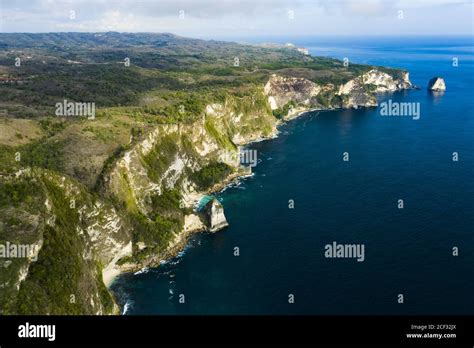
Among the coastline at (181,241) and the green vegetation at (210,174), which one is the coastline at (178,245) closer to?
the coastline at (181,241)

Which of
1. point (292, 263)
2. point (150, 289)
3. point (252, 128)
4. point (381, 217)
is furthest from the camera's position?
point (252, 128)

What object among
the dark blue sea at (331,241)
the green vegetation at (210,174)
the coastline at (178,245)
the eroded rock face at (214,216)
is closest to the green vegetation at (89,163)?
the green vegetation at (210,174)

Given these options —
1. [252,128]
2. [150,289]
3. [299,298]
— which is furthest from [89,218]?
[252,128]

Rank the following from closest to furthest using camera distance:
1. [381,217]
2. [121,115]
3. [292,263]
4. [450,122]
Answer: [292,263], [381,217], [121,115], [450,122]

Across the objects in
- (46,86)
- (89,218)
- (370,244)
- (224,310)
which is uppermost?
(46,86)

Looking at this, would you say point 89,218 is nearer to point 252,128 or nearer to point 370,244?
Result: point 370,244

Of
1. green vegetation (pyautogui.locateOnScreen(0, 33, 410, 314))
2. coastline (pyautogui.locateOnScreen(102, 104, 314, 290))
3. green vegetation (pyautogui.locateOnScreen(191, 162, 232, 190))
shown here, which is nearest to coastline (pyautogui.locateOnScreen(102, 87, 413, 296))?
coastline (pyautogui.locateOnScreen(102, 104, 314, 290))
